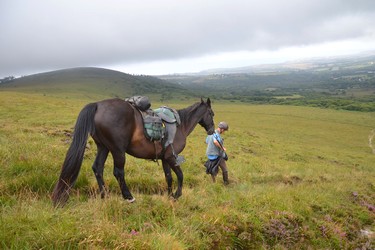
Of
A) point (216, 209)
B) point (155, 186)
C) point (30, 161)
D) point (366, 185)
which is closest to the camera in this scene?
point (216, 209)

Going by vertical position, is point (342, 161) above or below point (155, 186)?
below

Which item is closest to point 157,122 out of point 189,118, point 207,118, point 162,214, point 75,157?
point 189,118

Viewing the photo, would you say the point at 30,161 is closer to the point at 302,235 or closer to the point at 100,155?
the point at 100,155


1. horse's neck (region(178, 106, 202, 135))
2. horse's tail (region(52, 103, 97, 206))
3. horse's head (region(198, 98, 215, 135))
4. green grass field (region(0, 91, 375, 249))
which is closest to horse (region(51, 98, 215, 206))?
horse's tail (region(52, 103, 97, 206))

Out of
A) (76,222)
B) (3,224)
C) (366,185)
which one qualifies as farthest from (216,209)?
(366,185)

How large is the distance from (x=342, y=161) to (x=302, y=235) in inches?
Answer: 994

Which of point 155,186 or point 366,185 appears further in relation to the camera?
point 366,185

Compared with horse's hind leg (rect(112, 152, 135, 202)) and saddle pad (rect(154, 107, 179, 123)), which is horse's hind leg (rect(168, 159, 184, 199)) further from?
horse's hind leg (rect(112, 152, 135, 202))

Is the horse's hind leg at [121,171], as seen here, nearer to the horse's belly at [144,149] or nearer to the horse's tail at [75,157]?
the horse's belly at [144,149]

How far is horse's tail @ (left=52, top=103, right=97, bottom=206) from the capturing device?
635 centimetres

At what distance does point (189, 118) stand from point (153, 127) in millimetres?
1935

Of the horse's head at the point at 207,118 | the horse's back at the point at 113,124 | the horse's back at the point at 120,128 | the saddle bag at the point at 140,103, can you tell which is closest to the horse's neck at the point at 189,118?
the horse's head at the point at 207,118

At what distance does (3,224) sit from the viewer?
14.2 feet

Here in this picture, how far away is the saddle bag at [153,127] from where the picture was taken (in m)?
7.53
